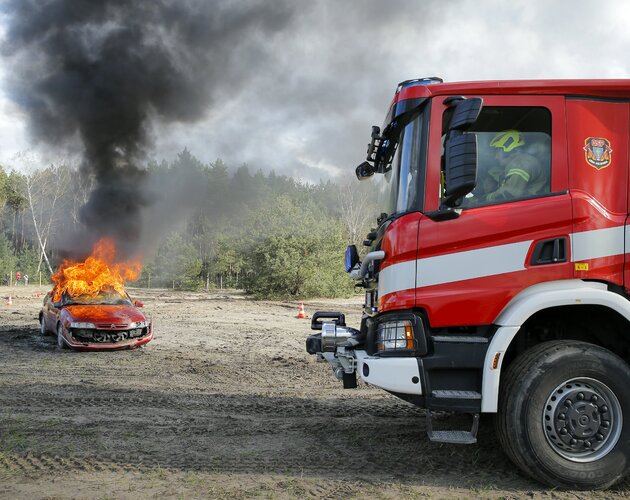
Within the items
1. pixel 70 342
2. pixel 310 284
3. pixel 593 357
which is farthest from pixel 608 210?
pixel 310 284

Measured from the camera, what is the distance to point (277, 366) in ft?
31.1

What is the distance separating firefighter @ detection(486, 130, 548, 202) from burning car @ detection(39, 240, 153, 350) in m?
8.53

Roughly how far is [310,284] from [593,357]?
2516 centimetres

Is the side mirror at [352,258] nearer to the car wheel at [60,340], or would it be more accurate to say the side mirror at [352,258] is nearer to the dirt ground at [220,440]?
the dirt ground at [220,440]

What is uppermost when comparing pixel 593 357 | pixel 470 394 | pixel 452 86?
pixel 452 86

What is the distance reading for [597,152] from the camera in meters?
3.89

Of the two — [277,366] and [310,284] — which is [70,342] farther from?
[310,284]

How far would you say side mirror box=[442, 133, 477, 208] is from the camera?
11.6 ft

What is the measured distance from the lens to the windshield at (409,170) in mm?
3943

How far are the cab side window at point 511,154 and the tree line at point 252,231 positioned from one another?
14.5 m

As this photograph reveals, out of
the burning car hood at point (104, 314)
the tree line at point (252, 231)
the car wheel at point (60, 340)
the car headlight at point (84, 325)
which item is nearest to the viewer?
the car headlight at point (84, 325)

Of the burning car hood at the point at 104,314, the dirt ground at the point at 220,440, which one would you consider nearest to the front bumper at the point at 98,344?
the burning car hood at the point at 104,314

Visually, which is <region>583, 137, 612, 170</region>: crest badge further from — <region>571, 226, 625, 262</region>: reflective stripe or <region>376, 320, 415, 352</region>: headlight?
<region>376, 320, 415, 352</region>: headlight

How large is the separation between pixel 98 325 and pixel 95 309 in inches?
25.2
